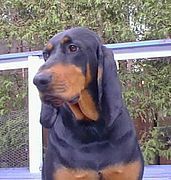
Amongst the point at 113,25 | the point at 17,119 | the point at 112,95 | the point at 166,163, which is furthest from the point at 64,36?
the point at 113,25

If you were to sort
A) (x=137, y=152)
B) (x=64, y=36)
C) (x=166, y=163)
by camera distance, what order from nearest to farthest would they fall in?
(x=64, y=36)
(x=137, y=152)
(x=166, y=163)

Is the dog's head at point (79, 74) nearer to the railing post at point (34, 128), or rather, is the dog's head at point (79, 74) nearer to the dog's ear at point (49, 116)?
the dog's ear at point (49, 116)

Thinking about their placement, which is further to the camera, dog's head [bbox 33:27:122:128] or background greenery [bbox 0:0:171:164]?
background greenery [bbox 0:0:171:164]

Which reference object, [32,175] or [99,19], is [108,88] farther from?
[99,19]

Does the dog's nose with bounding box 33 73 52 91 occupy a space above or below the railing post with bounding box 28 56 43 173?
above

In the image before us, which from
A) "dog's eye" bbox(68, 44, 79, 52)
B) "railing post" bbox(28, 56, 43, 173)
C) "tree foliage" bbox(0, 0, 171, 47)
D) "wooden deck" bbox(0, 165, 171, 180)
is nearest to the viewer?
"dog's eye" bbox(68, 44, 79, 52)

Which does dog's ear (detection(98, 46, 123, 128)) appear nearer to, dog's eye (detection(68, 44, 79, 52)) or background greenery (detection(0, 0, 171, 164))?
dog's eye (detection(68, 44, 79, 52))

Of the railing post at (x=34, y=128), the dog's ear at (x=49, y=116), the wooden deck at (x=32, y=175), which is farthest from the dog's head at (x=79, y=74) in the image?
the railing post at (x=34, y=128)

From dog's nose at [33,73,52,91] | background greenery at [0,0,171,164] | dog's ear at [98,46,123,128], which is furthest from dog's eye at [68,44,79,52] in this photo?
background greenery at [0,0,171,164]

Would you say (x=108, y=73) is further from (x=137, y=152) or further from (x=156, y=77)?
(x=156, y=77)

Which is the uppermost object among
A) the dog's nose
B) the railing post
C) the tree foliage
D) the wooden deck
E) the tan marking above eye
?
the tree foliage

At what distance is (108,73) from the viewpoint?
7.78ft

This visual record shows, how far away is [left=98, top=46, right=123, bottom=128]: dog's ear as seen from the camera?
2.36 metres

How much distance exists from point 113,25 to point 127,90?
919 millimetres
